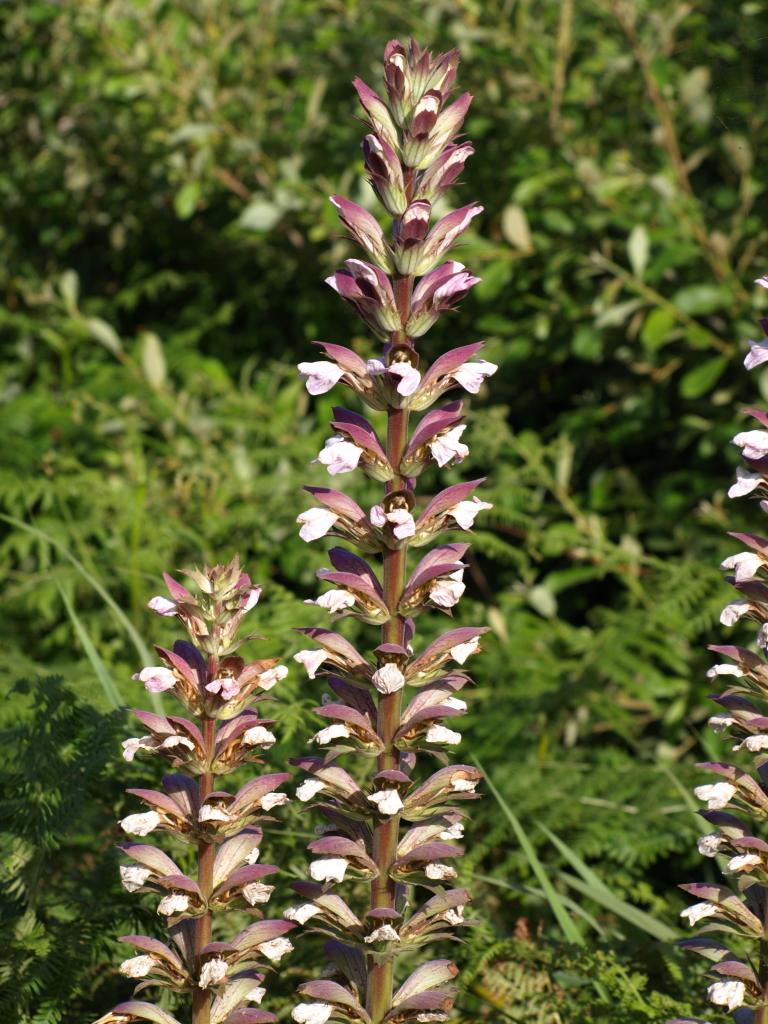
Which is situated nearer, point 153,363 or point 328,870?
point 328,870

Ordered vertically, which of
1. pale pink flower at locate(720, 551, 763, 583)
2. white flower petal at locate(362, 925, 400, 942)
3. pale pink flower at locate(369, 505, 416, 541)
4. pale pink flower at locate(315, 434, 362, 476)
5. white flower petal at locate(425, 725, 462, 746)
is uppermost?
pale pink flower at locate(315, 434, 362, 476)

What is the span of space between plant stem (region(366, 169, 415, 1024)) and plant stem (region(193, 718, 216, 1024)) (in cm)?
22

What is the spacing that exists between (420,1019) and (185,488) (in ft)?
9.10

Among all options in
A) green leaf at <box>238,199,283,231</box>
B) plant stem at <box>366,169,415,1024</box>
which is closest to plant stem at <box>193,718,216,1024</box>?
plant stem at <box>366,169,415,1024</box>

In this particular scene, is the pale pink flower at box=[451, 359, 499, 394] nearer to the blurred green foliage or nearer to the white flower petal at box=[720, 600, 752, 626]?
the white flower petal at box=[720, 600, 752, 626]

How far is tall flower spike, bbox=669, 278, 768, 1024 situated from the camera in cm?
151

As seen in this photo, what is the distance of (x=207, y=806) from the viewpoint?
4.93 feet

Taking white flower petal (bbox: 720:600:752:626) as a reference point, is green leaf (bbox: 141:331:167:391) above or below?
below

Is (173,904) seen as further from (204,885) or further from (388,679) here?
(388,679)

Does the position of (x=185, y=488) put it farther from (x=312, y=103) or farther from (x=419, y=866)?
(x=419, y=866)

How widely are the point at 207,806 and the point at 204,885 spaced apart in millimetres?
132

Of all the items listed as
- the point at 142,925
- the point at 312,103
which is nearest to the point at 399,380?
the point at 142,925

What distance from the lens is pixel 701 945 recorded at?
1.64 metres

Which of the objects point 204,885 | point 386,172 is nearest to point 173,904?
point 204,885
